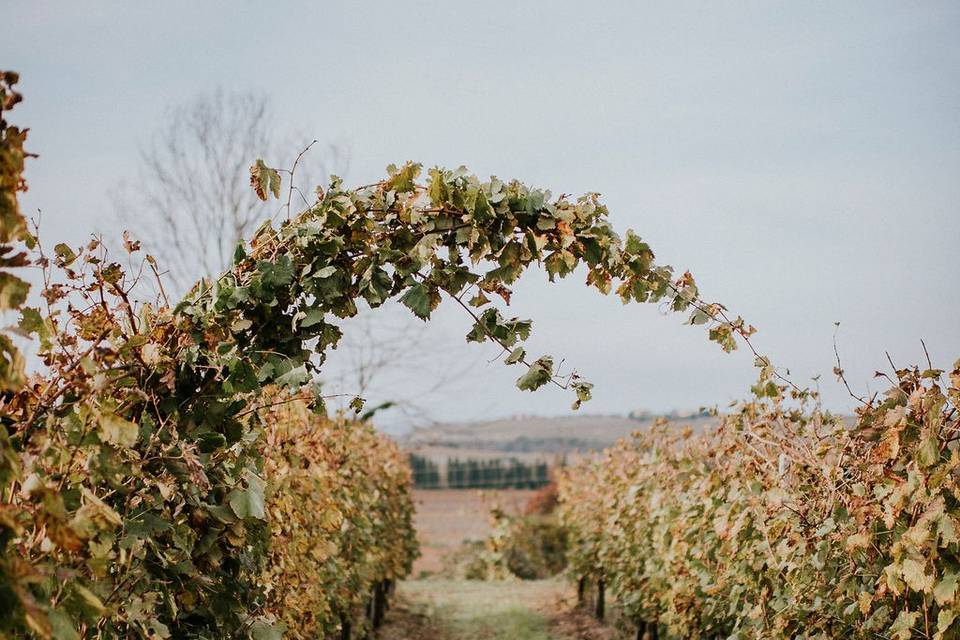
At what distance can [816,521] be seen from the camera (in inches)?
172

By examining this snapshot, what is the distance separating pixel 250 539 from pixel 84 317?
3.93 feet

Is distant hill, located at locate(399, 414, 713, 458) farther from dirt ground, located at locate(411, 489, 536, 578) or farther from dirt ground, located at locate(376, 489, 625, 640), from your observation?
dirt ground, located at locate(376, 489, 625, 640)

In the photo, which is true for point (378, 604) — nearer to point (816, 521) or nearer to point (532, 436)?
point (816, 521)

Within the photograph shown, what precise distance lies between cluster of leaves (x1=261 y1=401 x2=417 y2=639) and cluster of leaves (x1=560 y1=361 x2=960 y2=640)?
8.35 feet

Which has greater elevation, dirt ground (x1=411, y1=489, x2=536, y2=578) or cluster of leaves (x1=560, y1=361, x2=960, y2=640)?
cluster of leaves (x1=560, y1=361, x2=960, y2=640)

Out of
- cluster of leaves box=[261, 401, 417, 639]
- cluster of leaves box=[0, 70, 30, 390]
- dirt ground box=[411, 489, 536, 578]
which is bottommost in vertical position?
dirt ground box=[411, 489, 536, 578]

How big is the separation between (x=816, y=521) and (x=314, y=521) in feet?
10.8

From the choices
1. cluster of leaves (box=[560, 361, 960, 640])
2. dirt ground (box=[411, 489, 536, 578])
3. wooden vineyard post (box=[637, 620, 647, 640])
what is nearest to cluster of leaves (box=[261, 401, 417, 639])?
cluster of leaves (box=[560, 361, 960, 640])

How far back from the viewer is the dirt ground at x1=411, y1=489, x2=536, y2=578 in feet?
73.0

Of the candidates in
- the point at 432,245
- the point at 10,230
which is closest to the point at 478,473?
the point at 432,245

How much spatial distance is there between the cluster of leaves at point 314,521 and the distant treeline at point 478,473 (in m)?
26.7

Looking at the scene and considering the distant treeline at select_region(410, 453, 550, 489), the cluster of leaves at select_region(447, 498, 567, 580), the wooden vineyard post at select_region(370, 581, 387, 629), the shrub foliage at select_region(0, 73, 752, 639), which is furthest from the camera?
the distant treeline at select_region(410, 453, 550, 489)

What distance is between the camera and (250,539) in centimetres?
362

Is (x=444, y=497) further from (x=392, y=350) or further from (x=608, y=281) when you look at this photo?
(x=608, y=281)
